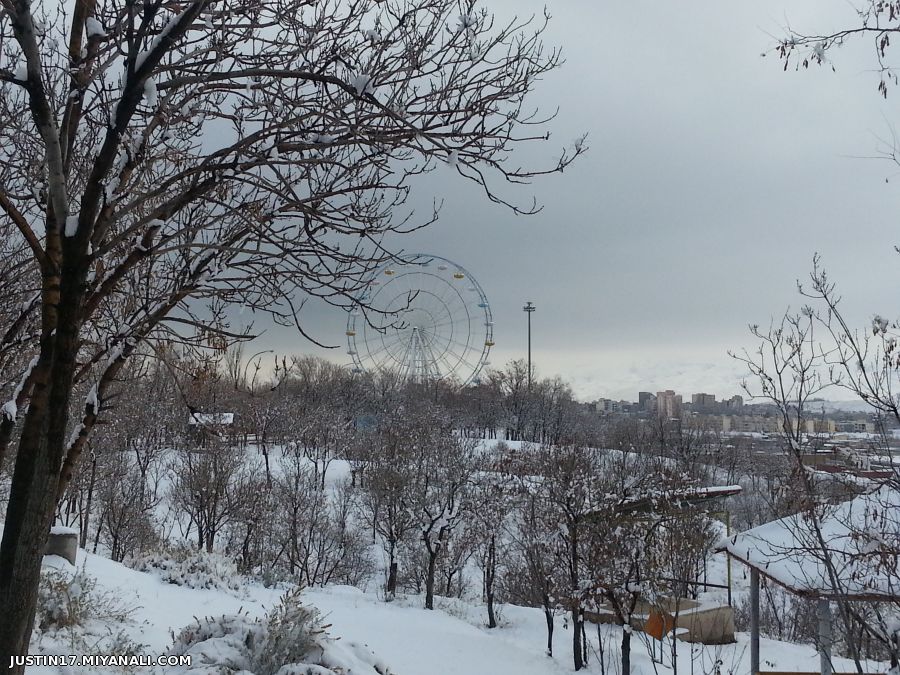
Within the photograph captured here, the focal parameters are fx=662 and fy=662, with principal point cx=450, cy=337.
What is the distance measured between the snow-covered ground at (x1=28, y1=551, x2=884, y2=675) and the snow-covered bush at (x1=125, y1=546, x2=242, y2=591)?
1.21 feet

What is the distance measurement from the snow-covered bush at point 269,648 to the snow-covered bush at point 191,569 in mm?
5429

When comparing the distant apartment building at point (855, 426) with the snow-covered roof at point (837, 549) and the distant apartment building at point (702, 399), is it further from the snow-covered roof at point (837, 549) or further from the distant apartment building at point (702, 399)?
the distant apartment building at point (702, 399)

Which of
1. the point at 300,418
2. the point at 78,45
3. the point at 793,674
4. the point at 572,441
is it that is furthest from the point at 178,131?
the point at 300,418

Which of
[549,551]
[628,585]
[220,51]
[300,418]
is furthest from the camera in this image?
[300,418]

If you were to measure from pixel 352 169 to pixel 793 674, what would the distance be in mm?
10145

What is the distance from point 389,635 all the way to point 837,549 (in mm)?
7713

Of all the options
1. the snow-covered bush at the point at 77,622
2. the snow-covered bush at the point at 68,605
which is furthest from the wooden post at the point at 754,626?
the snow-covered bush at the point at 68,605

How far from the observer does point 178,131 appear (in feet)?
15.0

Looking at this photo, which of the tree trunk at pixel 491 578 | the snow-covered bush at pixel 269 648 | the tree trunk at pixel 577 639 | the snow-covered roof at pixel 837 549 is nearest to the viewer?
the snow-covered roof at pixel 837 549

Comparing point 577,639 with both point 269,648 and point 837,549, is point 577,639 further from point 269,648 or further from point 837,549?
point 269,648

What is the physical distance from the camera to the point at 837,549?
5676 millimetres

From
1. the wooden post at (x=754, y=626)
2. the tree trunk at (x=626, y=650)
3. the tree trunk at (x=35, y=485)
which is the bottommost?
the tree trunk at (x=626, y=650)

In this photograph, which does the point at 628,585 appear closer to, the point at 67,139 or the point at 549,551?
the point at 549,551

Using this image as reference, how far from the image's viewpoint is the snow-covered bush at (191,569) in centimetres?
1141
